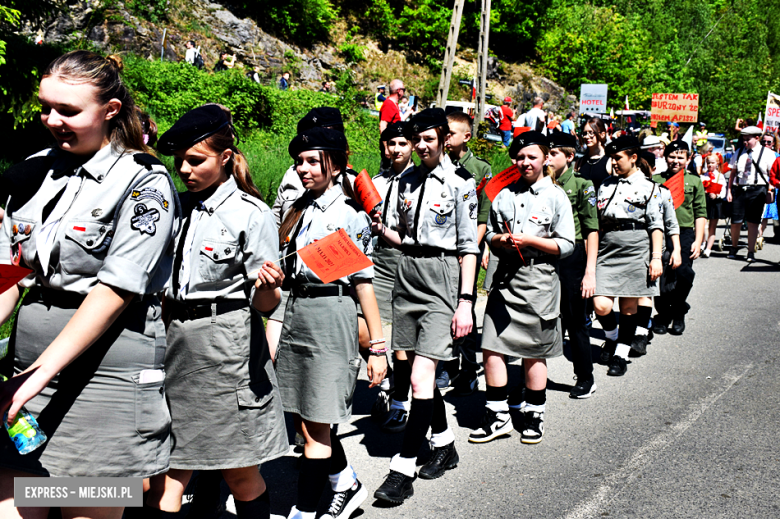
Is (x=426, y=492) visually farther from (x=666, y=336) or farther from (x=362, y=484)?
(x=666, y=336)

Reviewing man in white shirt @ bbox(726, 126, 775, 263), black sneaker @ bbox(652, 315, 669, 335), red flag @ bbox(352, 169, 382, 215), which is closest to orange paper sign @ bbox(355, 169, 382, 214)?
red flag @ bbox(352, 169, 382, 215)

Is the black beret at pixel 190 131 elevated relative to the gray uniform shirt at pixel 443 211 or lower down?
elevated

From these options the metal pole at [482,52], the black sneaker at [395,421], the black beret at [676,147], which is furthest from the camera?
the metal pole at [482,52]

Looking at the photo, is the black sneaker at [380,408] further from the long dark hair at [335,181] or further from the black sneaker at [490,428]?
the long dark hair at [335,181]

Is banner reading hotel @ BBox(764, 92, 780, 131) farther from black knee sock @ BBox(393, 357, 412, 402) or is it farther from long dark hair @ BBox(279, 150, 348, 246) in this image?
long dark hair @ BBox(279, 150, 348, 246)

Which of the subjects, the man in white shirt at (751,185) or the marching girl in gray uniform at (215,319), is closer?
the marching girl in gray uniform at (215,319)

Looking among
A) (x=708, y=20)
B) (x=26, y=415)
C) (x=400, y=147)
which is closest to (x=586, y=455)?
(x=400, y=147)

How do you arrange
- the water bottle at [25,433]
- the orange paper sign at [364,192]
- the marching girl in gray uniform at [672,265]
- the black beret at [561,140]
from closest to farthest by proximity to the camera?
1. the water bottle at [25,433]
2. the orange paper sign at [364,192]
3. the black beret at [561,140]
4. the marching girl in gray uniform at [672,265]

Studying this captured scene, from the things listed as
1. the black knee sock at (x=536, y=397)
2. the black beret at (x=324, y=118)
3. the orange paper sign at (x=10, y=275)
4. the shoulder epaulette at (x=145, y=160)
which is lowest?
the black knee sock at (x=536, y=397)

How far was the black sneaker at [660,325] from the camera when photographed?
8336 mm

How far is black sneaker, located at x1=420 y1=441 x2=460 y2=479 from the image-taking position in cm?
450

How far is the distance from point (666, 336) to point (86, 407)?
7154 millimetres

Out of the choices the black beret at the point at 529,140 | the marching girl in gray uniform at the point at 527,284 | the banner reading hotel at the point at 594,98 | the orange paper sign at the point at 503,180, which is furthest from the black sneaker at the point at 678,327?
the banner reading hotel at the point at 594,98

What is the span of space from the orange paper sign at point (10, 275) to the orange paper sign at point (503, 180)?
3.45 m
